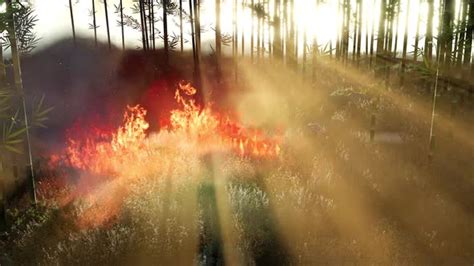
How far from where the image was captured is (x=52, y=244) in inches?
265

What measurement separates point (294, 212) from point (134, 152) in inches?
214

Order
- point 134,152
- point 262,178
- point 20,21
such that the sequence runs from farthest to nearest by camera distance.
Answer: point 20,21
point 134,152
point 262,178

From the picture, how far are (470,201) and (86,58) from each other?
28.8 m

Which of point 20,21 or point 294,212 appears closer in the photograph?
point 294,212

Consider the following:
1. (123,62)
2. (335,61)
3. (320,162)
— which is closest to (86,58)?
(123,62)

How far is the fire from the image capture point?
8.37 metres

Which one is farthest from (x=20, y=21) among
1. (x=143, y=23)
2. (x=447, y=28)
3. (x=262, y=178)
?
(x=143, y=23)

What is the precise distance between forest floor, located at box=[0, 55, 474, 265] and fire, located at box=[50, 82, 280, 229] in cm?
38

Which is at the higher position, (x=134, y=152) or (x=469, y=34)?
(x=469, y=34)

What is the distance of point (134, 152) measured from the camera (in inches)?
431

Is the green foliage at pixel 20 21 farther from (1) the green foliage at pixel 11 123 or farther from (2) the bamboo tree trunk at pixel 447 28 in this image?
(2) the bamboo tree trunk at pixel 447 28

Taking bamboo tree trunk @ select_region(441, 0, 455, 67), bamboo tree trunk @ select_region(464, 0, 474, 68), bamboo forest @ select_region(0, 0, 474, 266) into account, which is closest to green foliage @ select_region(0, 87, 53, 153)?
bamboo forest @ select_region(0, 0, 474, 266)

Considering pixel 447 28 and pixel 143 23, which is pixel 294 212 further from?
pixel 143 23

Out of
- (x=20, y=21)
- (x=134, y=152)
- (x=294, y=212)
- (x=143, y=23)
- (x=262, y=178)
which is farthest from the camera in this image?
(x=143, y=23)
